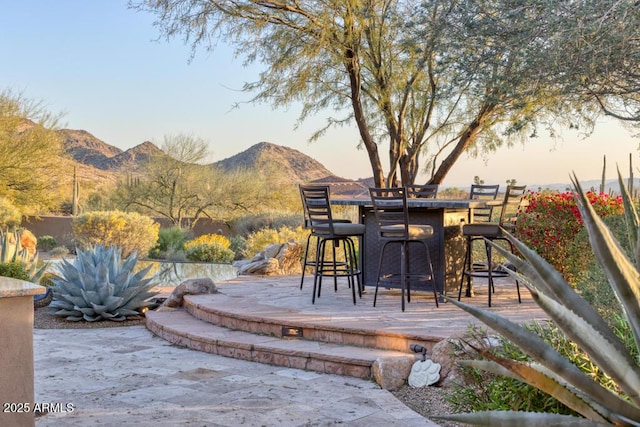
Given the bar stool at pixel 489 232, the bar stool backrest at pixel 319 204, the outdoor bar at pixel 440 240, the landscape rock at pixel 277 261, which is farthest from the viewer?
the landscape rock at pixel 277 261

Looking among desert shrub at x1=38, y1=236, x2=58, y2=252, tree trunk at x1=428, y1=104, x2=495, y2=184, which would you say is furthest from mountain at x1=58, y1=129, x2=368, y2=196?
tree trunk at x1=428, y1=104, x2=495, y2=184

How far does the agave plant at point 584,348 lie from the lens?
62.1 inches

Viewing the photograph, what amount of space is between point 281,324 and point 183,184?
65.7 ft

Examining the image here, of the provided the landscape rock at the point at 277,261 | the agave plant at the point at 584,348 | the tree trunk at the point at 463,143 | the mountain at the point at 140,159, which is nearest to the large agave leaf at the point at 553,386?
the agave plant at the point at 584,348

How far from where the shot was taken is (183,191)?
82.6 feet

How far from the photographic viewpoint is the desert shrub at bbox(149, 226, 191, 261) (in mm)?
16672

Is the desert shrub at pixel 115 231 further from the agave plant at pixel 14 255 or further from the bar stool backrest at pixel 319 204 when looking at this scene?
the bar stool backrest at pixel 319 204

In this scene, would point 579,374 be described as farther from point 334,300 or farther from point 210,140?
point 210,140

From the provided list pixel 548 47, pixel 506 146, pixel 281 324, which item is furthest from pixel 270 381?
pixel 506 146

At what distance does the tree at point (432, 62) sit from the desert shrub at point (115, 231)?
467 cm

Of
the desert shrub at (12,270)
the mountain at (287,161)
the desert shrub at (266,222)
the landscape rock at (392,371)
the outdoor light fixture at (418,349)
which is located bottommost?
the landscape rock at (392,371)

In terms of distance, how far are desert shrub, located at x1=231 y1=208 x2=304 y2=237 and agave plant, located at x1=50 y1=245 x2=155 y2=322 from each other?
9577mm

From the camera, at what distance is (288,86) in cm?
1489

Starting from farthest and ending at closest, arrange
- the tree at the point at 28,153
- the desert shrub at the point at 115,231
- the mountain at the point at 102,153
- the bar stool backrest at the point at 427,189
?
1. the mountain at the point at 102,153
2. the tree at the point at 28,153
3. the desert shrub at the point at 115,231
4. the bar stool backrest at the point at 427,189
